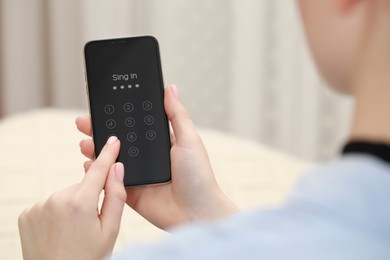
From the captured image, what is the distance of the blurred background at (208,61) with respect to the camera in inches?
84.5

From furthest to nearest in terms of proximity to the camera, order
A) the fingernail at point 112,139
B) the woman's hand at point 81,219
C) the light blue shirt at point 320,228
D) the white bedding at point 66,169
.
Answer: the white bedding at point 66,169, the fingernail at point 112,139, the woman's hand at point 81,219, the light blue shirt at point 320,228

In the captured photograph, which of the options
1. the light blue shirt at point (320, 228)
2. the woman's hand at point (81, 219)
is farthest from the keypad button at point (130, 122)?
the light blue shirt at point (320, 228)

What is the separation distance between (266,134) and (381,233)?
1.87 m

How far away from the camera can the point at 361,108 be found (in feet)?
1.56

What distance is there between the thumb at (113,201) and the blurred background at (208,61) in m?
1.32

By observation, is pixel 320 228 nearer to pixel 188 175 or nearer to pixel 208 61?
pixel 188 175

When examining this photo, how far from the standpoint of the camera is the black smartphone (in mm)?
928

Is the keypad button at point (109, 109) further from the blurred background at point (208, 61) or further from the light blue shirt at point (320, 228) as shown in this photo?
the blurred background at point (208, 61)

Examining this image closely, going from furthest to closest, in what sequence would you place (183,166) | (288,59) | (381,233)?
1. (288,59)
2. (183,166)
3. (381,233)

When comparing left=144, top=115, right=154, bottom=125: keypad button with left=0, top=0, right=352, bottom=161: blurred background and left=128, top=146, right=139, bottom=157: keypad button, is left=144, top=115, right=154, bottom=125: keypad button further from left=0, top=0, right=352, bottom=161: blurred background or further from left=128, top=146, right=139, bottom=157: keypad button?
left=0, top=0, right=352, bottom=161: blurred background

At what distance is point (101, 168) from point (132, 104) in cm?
14

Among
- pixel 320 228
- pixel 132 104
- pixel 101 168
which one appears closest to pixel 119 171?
pixel 101 168

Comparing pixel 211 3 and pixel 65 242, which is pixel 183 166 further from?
pixel 211 3

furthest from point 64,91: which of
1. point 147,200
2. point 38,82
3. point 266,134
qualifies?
point 147,200
